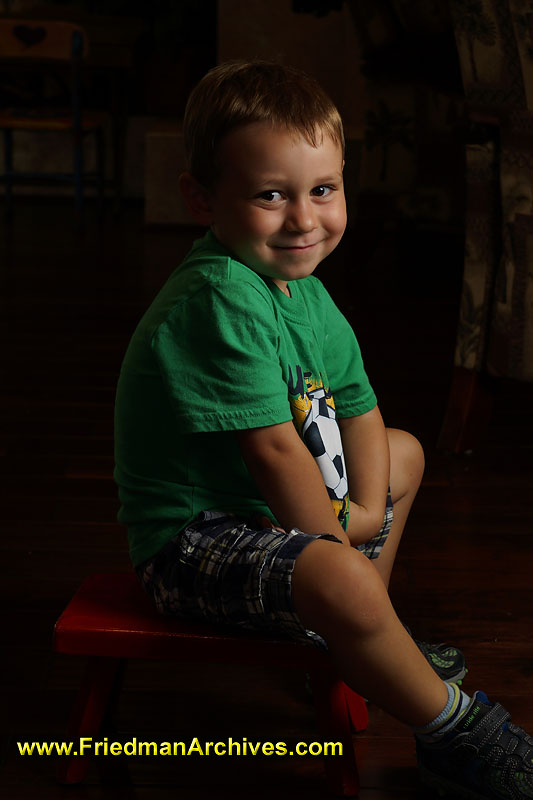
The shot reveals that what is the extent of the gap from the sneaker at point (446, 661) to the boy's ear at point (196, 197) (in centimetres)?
47

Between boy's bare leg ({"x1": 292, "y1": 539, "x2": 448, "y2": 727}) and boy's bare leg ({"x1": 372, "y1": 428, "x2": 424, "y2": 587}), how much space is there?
0.23 meters

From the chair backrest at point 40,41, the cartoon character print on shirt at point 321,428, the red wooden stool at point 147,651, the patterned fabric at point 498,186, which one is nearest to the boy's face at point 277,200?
the cartoon character print on shirt at point 321,428

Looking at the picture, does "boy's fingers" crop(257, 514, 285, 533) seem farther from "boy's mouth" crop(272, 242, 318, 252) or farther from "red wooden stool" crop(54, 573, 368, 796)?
"boy's mouth" crop(272, 242, 318, 252)

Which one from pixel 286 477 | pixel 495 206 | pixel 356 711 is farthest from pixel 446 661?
pixel 495 206

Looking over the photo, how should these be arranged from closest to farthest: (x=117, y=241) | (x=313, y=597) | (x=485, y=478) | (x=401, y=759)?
(x=313, y=597) → (x=401, y=759) → (x=485, y=478) → (x=117, y=241)

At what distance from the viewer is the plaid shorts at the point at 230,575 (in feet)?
2.81

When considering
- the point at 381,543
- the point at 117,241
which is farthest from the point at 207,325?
the point at 117,241

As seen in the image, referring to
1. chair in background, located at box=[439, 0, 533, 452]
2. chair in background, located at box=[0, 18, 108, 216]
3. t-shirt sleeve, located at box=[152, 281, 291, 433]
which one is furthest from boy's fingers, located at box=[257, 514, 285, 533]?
chair in background, located at box=[0, 18, 108, 216]

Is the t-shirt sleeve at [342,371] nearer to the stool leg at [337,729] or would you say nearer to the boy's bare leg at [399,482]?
the boy's bare leg at [399,482]

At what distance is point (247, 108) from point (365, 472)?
1.20 ft

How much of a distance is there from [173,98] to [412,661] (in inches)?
195

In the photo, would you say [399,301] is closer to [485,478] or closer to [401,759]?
[485,478]

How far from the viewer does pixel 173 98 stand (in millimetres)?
5426

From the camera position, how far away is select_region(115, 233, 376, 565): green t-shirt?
2.89 ft
